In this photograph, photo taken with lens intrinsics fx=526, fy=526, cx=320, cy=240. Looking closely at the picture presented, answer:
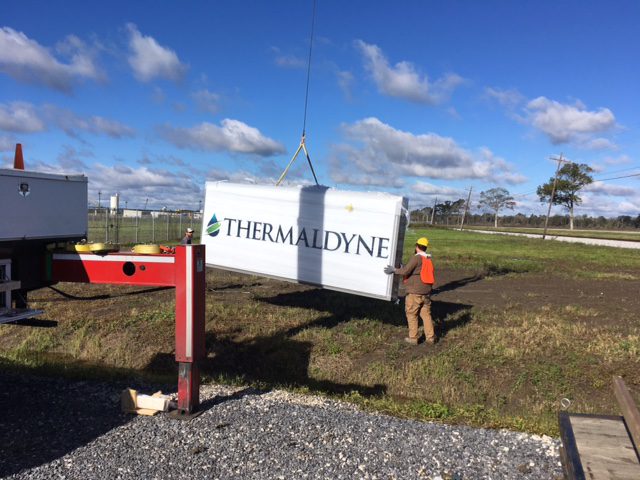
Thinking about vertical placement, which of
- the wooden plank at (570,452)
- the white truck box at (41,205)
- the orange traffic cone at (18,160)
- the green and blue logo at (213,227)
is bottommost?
the wooden plank at (570,452)

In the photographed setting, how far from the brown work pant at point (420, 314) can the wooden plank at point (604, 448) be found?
5.56m

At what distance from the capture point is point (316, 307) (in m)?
11.6

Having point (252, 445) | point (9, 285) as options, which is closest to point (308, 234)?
point (9, 285)

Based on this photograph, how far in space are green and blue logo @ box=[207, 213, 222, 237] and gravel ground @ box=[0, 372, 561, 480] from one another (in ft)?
16.1

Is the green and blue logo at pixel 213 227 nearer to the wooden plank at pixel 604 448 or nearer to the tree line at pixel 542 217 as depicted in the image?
the wooden plank at pixel 604 448

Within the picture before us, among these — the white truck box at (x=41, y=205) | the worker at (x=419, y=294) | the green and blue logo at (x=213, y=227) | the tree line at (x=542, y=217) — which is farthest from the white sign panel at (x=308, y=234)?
the tree line at (x=542, y=217)

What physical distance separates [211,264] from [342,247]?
8.40 feet

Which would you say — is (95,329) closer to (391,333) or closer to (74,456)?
(391,333)

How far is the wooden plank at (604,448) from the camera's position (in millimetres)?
2809

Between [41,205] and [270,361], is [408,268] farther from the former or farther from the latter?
[41,205]

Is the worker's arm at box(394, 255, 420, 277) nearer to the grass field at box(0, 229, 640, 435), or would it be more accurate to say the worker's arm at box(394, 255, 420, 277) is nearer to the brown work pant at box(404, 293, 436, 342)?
the brown work pant at box(404, 293, 436, 342)

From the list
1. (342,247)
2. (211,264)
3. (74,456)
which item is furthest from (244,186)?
(74,456)

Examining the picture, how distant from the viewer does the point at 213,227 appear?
958 centimetres

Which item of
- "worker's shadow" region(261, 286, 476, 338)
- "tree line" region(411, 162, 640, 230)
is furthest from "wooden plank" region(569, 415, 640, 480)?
"tree line" region(411, 162, 640, 230)
